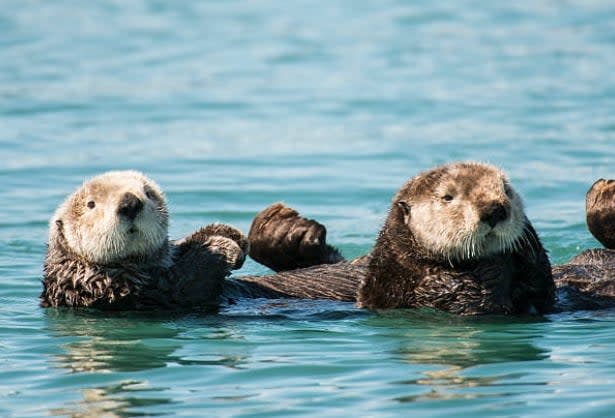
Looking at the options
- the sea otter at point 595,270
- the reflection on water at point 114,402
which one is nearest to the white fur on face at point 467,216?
the sea otter at point 595,270

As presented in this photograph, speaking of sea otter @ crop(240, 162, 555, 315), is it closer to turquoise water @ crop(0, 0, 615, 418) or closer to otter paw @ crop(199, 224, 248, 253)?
turquoise water @ crop(0, 0, 615, 418)

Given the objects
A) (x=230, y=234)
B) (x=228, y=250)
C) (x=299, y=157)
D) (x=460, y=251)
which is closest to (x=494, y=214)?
(x=460, y=251)

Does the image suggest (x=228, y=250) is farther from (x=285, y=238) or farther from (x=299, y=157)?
(x=299, y=157)

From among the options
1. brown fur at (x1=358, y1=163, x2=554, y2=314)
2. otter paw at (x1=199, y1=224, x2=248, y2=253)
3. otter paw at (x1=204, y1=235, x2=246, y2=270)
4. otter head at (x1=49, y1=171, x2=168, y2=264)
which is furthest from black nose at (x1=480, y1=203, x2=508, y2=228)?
otter head at (x1=49, y1=171, x2=168, y2=264)

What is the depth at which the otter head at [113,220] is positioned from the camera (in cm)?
791

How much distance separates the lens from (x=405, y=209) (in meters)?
8.02

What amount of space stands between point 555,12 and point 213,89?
6.78 metres

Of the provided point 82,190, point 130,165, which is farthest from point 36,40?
point 82,190

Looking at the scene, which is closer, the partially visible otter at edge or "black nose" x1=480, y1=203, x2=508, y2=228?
"black nose" x1=480, y1=203, x2=508, y2=228

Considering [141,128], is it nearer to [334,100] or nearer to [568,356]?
[334,100]

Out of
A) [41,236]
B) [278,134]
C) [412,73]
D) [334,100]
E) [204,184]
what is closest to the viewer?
[41,236]

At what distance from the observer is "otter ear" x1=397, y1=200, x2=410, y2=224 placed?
798 centimetres

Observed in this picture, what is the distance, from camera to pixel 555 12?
2217cm

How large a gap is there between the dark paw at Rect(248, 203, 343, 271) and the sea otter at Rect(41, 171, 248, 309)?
82 centimetres
